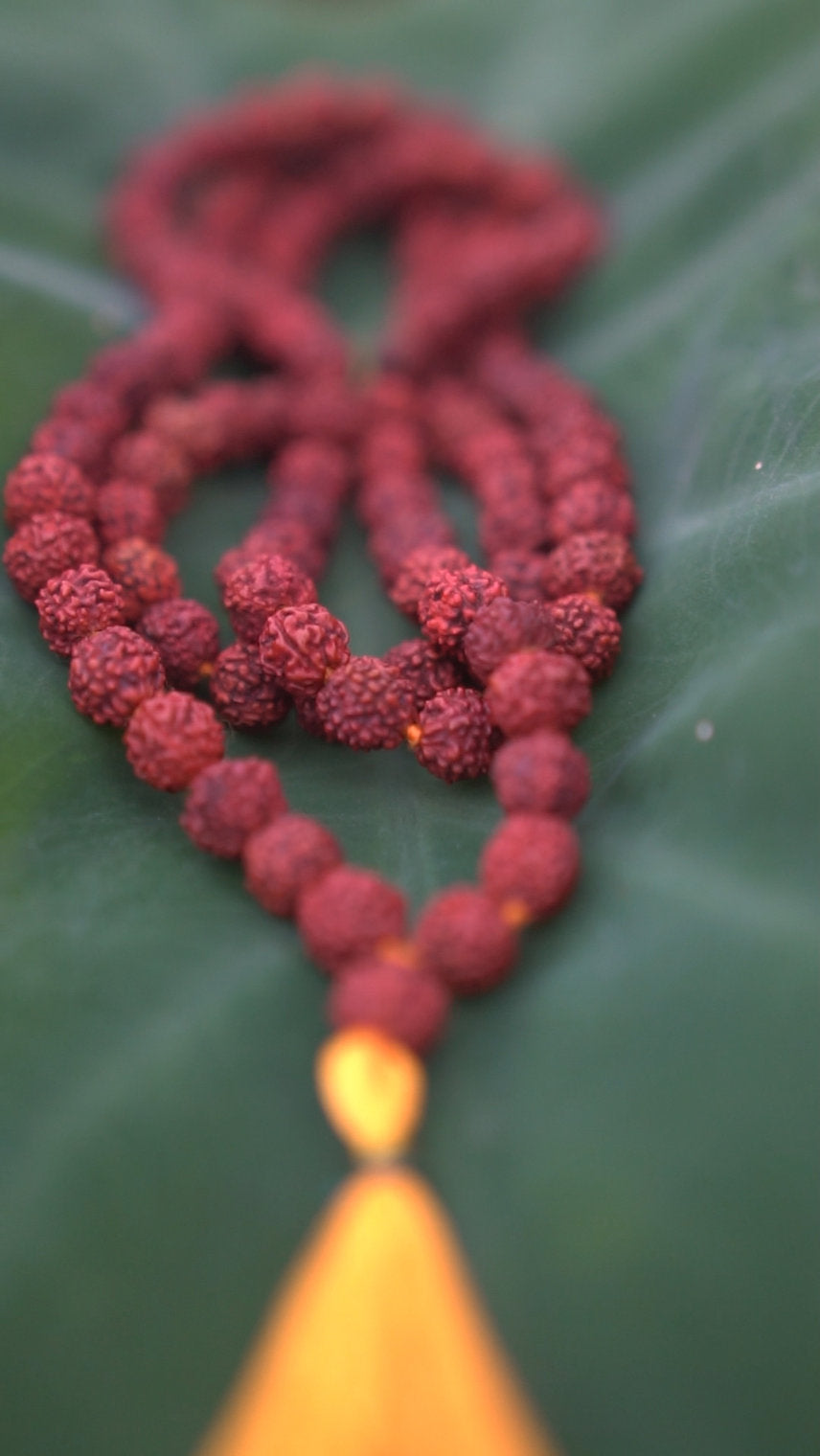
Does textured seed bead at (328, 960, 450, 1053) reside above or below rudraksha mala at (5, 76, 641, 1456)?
below

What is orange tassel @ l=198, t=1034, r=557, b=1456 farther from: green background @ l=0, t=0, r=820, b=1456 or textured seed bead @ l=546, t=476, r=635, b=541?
textured seed bead @ l=546, t=476, r=635, b=541

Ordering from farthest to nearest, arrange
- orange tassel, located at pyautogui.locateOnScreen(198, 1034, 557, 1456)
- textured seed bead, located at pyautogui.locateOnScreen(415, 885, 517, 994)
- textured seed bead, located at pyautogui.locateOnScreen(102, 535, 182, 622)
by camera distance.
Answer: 1. textured seed bead, located at pyautogui.locateOnScreen(102, 535, 182, 622)
2. textured seed bead, located at pyautogui.locateOnScreen(415, 885, 517, 994)
3. orange tassel, located at pyautogui.locateOnScreen(198, 1034, 557, 1456)

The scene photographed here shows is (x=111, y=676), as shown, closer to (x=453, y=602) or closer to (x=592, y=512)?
(x=453, y=602)

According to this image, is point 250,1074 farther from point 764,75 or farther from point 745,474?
point 764,75

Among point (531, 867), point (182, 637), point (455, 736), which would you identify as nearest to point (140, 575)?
point (182, 637)

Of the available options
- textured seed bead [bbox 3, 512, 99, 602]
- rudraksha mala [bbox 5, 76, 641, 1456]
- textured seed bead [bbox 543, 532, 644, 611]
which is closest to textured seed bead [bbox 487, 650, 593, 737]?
rudraksha mala [bbox 5, 76, 641, 1456]

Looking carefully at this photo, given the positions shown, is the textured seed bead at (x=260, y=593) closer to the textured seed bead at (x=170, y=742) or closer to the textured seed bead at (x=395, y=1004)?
the textured seed bead at (x=170, y=742)
